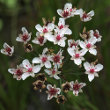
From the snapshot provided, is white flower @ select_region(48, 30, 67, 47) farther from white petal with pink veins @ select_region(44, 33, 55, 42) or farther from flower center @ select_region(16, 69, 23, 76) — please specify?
flower center @ select_region(16, 69, 23, 76)

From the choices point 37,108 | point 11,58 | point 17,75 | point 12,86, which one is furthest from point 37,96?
point 17,75

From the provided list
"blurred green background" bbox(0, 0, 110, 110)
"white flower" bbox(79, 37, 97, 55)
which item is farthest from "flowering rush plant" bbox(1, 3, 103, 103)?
"blurred green background" bbox(0, 0, 110, 110)

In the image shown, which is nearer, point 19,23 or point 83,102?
point 83,102

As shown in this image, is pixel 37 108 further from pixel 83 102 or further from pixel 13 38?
pixel 13 38

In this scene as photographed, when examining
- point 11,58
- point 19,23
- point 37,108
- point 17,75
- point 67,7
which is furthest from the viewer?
point 19,23

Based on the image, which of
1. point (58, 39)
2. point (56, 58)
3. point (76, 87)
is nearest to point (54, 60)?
point (56, 58)

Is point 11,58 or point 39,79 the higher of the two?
point 11,58

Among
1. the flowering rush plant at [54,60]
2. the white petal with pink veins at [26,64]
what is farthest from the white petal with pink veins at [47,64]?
the white petal with pink veins at [26,64]

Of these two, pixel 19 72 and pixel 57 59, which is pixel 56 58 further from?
pixel 19 72
